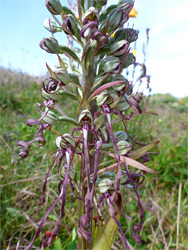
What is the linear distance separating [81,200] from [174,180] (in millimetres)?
1514

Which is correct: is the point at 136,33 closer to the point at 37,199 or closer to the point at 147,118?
the point at 37,199

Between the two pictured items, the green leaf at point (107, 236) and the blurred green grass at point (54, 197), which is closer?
the green leaf at point (107, 236)

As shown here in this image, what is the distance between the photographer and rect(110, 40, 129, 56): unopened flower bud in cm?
97

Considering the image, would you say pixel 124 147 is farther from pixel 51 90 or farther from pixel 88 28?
pixel 88 28

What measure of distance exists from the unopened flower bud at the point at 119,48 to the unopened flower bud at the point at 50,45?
10.0 inches

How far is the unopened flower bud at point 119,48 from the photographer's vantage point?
38.2 inches

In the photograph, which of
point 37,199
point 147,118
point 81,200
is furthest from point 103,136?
point 147,118

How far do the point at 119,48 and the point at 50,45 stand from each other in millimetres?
313

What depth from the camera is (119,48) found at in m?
0.99

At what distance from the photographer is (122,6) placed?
103 cm

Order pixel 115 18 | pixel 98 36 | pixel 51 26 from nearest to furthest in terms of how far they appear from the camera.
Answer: pixel 98 36
pixel 115 18
pixel 51 26

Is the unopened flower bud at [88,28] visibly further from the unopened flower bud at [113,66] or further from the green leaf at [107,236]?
the green leaf at [107,236]

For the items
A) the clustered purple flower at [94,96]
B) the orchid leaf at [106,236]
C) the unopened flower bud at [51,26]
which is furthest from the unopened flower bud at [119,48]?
the orchid leaf at [106,236]

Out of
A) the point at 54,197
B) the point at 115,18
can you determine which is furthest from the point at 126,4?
the point at 54,197
